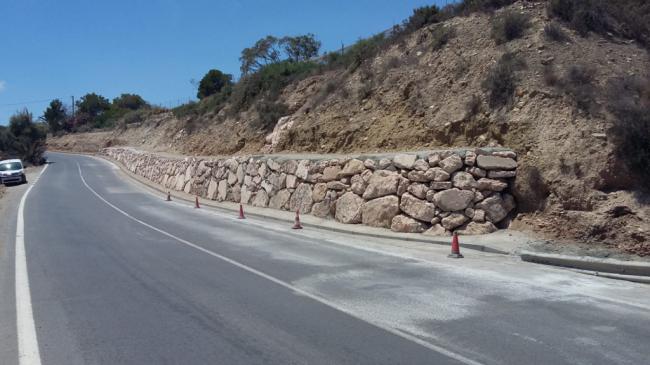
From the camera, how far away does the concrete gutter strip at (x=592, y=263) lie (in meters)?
Answer: 10.0

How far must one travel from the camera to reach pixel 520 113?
16.0m

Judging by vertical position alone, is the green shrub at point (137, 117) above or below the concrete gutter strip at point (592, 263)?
above

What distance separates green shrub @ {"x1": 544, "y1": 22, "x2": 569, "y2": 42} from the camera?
1803 centimetres

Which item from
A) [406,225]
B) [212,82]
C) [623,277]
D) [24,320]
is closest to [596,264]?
[623,277]

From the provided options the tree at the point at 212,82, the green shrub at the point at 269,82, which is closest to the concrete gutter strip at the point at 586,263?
the green shrub at the point at 269,82

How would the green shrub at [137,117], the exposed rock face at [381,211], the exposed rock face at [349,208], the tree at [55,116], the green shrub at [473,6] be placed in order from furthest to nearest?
the tree at [55,116], the green shrub at [137,117], the green shrub at [473,6], the exposed rock face at [349,208], the exposed rock face at [381,211]

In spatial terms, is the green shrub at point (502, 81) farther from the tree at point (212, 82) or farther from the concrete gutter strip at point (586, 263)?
the tree at point (212, 82)

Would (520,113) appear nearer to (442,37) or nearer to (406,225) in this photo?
(406,225)

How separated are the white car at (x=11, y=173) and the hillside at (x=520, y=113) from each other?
20586mm

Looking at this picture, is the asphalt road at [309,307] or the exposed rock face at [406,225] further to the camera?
the exposed rock face at [406,225]

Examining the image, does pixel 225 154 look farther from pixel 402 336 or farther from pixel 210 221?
pixel 402 336

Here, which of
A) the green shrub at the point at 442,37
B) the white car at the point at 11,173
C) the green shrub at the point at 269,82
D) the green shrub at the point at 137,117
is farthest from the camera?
the green shrub at the point at 137,117

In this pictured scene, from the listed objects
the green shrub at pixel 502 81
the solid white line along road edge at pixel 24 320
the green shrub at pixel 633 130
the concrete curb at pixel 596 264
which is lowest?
the solid white line along road edge at pixel 24 320

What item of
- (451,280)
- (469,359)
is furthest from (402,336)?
(451,280)
